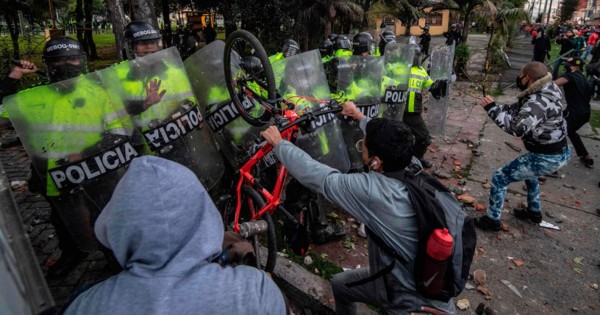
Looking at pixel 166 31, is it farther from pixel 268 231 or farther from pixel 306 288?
pixel 306 288

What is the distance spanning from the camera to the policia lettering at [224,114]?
11.6ft

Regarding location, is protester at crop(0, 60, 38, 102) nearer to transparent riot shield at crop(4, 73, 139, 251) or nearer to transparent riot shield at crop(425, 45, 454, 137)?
transparent riot shield at crop(4, 73, 139, 251)

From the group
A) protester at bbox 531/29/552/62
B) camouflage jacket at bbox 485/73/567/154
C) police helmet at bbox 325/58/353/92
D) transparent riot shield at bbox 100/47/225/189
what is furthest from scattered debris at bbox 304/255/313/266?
protester at bbox 531/29/552/62

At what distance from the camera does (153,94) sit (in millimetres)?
2791

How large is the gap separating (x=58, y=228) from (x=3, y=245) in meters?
2.05

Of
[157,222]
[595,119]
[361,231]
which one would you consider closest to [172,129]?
[157,222]

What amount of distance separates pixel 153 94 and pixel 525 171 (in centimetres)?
375

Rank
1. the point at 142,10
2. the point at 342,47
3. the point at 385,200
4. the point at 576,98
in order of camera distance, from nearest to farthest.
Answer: the point at 385,200, the point at 342,47, the point at 576,98, the point at 142,10

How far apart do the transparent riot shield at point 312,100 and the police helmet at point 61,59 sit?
5.70ft

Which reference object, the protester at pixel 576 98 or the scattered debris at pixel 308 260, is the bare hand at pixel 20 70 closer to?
the scattered debris at pixel 308 260

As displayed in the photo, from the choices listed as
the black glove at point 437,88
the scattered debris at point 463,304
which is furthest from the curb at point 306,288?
the black glove at point 437,88

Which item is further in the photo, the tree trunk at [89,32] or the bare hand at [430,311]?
the tree trunk at [89,32]

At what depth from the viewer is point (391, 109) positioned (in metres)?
4.49

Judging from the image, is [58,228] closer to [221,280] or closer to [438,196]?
[221,280]
